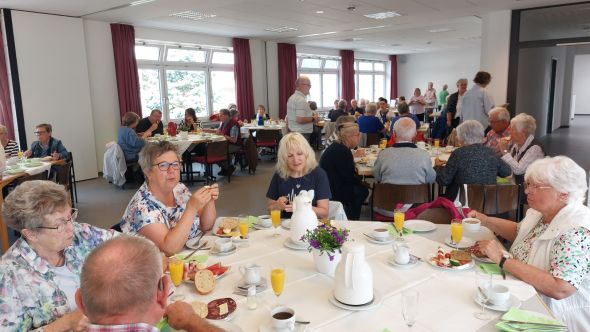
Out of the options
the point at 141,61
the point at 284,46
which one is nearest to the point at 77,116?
the point at 141,61

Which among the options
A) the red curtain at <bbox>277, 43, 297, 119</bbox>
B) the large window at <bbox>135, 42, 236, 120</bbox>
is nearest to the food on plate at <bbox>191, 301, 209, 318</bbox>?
the large window at <bbox>135, 42, 236, 120</bbox>

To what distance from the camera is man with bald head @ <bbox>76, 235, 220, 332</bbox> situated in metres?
1.03

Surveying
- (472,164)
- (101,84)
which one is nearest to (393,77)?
(101,84)

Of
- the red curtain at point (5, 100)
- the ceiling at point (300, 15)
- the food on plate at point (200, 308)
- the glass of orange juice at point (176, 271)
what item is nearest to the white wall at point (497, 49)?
the ceiling at point (300, 15)

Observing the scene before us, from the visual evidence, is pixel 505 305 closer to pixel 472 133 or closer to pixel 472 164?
pixel 472 164

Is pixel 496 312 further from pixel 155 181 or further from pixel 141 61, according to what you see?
pixel 141 61

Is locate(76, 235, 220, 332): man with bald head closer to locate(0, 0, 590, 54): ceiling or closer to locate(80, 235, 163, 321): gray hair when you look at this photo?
locate(80, 235, 163, 321): gray hair

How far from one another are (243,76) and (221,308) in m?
10.5

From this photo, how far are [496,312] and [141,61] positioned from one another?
9874 millimetres

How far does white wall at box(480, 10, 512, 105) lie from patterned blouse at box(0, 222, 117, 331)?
8.86 metres

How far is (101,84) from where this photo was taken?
8.56 meters

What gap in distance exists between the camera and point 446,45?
15672 millimetres

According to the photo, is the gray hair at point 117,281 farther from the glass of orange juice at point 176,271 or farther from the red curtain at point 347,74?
the red curtain at point 347,74

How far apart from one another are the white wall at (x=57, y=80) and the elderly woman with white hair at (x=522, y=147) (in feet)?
24.6
